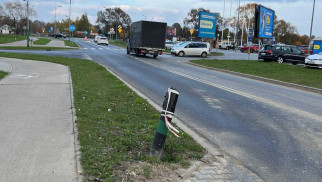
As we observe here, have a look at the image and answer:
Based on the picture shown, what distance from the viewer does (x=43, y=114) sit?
719 centimetres

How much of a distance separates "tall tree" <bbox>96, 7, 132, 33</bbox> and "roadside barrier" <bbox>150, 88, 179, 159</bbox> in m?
125

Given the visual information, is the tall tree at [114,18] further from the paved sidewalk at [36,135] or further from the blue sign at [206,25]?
the paved sidewalk at [36,135]

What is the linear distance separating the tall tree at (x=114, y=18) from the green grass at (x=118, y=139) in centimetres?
12137

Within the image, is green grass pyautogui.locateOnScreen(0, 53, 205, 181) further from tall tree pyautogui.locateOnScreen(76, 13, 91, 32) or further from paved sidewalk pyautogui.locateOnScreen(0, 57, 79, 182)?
tall tree pyautogui.locateOnScreen(76, 13, 91, 32)

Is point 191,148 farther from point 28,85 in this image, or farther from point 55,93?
point 28,85

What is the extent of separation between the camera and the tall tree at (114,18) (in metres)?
130

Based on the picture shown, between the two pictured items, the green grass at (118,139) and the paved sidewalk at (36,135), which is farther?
the green grass at (118,139)

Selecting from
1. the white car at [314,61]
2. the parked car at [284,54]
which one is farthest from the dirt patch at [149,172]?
the parked car at [284,54]

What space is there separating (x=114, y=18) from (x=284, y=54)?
358 ft

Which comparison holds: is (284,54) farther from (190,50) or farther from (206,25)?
(206,25)

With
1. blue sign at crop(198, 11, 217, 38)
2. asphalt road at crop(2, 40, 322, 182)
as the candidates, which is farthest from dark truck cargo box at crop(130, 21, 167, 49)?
asphalt road at crop(2, 40, 322, 182)

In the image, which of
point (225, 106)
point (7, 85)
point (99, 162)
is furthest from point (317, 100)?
point (7, 85)

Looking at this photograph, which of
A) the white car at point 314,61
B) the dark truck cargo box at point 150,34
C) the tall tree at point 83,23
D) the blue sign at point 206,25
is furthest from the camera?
the tall tree at point 83,23

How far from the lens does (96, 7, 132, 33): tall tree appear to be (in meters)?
130
